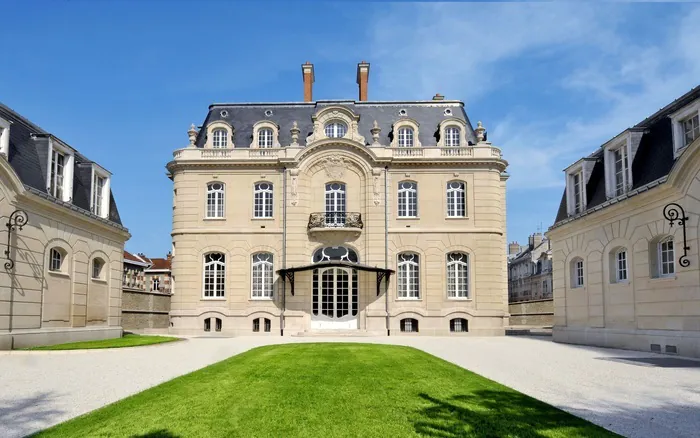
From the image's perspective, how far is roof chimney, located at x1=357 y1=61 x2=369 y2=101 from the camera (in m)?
39.3

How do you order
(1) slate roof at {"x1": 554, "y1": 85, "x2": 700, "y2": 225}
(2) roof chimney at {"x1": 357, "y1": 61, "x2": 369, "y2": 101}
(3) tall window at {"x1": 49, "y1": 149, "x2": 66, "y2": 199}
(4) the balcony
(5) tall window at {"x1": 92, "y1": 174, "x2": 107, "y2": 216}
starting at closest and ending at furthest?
(1) slate roof at {"x1": 554, "y1": 85, "x2": 700, "y2": 225} < (3) tall window at {"x1": 49, "y1": 149, "x2": 66, "y2": 199} < (5) tall window at {"x1": 92, "y1": 174, "x2": 107, "y2": 216} < (4) the balcony < (2) roof chimney at {"x1": 357, "y1": 61, "x2": 369, "y2": 101}

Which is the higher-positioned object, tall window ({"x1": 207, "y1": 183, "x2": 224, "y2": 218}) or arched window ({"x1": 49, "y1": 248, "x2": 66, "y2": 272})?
tall window ({"x1": 207, "y1": 183, "x2": 224, "y2": 218})

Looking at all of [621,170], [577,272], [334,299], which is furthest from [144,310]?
[621,170]

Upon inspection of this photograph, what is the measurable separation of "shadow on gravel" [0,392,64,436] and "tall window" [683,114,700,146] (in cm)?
1734

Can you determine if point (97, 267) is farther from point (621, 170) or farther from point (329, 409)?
point (621, 170)

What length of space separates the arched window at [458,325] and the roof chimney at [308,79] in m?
16.1

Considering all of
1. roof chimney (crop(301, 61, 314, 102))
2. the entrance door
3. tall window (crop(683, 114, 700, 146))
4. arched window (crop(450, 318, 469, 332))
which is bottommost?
arched window (crop(450, 318, 469, 332))

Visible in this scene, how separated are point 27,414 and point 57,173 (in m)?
16.5

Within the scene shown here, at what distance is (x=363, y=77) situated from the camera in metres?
39.7

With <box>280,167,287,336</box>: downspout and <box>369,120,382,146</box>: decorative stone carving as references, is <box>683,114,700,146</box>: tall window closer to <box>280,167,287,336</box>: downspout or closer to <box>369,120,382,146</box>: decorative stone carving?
<box>369,120,382,146</box>: decorative stone carving

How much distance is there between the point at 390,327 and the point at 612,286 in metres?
13.5

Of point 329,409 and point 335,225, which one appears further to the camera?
point 335,225

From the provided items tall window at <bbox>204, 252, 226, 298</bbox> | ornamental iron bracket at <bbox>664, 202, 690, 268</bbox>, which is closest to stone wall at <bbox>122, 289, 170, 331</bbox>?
tall window at <bbox>204, 252, 226, 298</bbox>

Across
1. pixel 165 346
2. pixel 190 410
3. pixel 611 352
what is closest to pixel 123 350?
pixel 165 346
